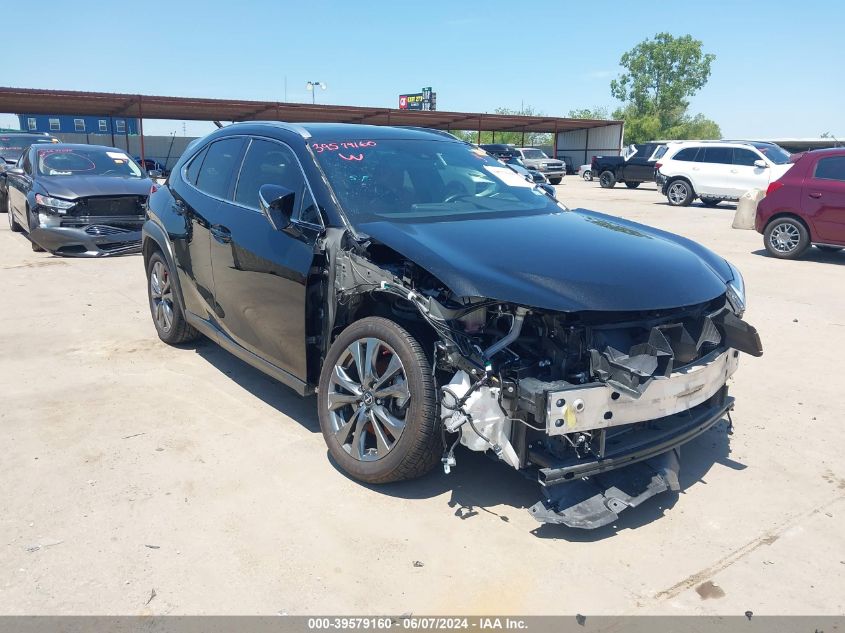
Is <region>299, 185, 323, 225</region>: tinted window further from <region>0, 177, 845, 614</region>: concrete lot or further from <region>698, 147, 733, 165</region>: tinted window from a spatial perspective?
<region>698, 147, 733, 165</region>: tinted window

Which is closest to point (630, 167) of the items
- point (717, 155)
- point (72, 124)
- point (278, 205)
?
point (717, 155)

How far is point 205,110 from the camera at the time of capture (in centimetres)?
3412

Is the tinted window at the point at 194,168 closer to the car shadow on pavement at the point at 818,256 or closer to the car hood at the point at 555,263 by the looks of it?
the car hood at the point at 555,263

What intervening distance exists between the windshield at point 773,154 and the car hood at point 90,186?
1607 centimetres

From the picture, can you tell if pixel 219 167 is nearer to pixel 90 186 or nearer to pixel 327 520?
pixel 327 520

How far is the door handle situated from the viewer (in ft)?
14.8

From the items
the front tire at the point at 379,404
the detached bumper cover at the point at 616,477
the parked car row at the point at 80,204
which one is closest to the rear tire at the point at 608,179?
the parked car row at the point at 80,204

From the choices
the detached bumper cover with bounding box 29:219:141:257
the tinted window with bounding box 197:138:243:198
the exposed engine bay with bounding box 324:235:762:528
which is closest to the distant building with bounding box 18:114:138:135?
the detached bumper cover with bounding box 29:219:141:257

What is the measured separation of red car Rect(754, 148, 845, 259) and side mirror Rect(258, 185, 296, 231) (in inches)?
366

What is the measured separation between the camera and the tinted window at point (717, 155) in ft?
63.1

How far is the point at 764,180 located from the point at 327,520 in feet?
61.0
